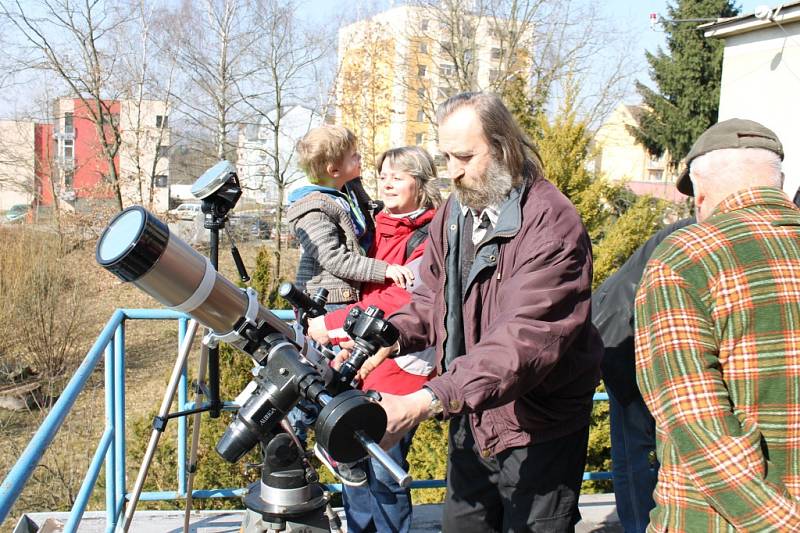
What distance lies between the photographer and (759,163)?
5.58 feet

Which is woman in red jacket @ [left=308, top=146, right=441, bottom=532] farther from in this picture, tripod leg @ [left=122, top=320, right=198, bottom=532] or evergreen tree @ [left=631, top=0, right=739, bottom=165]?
evergreen tree @ [left=631, top=0, right=739, bottom=165]

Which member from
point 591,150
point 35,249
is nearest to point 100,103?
point 35,249

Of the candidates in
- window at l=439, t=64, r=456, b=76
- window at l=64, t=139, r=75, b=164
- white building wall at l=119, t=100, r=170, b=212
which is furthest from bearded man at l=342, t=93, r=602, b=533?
window at l=64, t=139, r=75, b=164

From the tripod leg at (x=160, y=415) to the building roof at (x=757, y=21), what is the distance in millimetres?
10401

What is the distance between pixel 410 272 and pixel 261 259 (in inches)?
147

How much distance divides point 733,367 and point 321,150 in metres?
2.26

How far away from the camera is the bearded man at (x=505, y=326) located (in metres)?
1.88

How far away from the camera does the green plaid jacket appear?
151 centimetres

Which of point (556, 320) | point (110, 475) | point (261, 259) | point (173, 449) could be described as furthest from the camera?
point (261, 259)

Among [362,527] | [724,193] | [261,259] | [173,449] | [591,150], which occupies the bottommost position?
[173,449]

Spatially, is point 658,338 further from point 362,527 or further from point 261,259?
point 261,259

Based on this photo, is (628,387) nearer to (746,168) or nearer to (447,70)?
(746,168)

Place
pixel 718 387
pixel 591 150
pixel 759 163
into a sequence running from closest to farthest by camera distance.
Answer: pixel 718 387 < pixel 759 163 < pixel 591 150

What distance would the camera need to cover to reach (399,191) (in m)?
3.25
